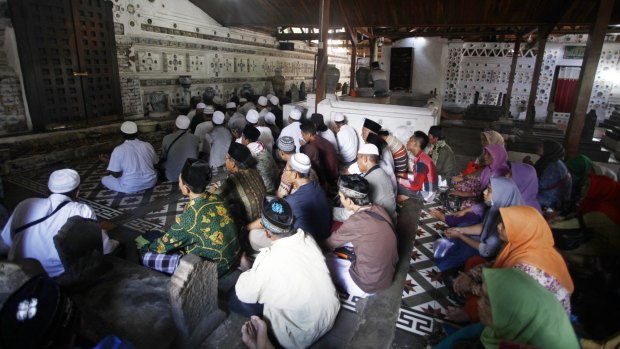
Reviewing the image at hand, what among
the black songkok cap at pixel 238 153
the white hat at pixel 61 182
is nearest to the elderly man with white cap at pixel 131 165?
the black songkok cap at pixel 238 153

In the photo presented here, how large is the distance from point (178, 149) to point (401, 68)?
11607mm

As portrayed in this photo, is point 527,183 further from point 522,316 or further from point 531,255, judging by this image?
point 522,316

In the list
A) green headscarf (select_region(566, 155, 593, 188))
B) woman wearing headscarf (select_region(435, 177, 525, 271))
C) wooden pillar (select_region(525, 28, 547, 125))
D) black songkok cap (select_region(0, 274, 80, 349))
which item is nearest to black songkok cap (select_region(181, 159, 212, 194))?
black songkok cap (select_region(0, 274, 80, 349))

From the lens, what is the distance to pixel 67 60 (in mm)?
7938

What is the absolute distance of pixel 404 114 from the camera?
6.93m

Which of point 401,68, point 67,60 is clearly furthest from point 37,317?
point 401,68

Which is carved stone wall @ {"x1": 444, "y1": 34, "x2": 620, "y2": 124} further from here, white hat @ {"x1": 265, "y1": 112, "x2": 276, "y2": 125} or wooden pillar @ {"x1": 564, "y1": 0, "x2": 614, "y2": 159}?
white hat @ {"x1": 265, "y1": 112, "x2": 276, "y2": 125}

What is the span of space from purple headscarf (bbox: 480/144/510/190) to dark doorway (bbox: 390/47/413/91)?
11.0 m

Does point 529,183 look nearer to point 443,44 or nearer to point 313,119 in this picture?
point 313,119

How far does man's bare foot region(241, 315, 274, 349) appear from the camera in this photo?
2.24 meters

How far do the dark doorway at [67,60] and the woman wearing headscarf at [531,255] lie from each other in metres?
8.83

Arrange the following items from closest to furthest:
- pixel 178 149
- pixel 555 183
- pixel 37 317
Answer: pixel 37 317
pixel 555 183
pixel 178 149

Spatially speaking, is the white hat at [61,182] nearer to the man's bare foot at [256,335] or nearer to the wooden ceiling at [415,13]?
the man's bare foot at [256,335]

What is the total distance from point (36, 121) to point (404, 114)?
7.73 meters
